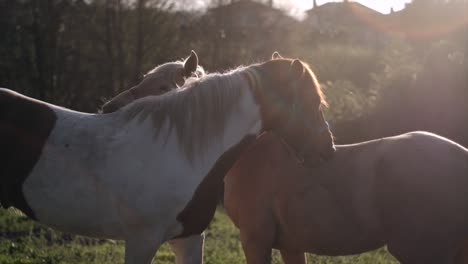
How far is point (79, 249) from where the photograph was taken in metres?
8.36

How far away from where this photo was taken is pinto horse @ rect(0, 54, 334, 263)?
354 cm

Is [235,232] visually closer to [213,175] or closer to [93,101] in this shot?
[213,175]

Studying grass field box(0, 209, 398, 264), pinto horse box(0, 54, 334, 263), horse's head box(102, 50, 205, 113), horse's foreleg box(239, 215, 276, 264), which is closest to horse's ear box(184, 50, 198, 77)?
horse's head box(102, 50, 205, 113)

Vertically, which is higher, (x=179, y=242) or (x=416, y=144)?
(x=416, y=144)

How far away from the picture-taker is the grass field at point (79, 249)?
7344mm

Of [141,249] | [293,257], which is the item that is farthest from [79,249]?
[141,249]

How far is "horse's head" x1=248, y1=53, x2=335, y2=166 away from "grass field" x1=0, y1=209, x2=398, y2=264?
11.7ft

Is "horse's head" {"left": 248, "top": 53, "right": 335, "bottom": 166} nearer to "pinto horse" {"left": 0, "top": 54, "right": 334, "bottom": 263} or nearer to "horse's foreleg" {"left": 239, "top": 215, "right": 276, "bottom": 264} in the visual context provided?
"pinto horse" {"left": 0, "top": 54, "right": 334, "bottom": 263}

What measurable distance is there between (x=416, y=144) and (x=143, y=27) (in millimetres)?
17827

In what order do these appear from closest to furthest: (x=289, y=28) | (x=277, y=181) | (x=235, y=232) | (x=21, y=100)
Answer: (x=21, y=100), (x=277, y=181), (x=235, y=232), (x=289, y=28)

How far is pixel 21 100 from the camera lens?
151 inches

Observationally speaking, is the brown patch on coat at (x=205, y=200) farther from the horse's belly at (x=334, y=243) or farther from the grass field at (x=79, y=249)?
the grass field at (x=79, y=249)

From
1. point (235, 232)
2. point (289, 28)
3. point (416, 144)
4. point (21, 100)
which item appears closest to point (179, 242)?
point (21, 100)

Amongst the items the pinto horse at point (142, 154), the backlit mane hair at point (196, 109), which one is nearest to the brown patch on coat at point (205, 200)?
the pinto horse at point (142, 154)
